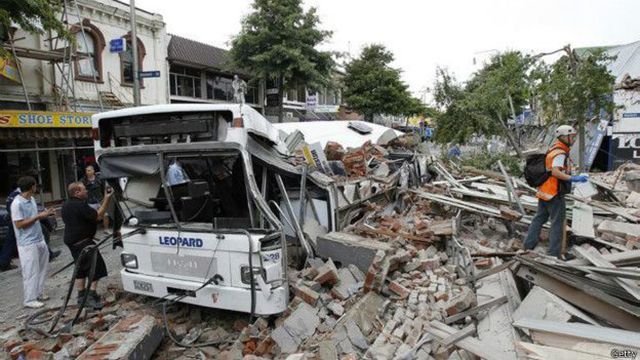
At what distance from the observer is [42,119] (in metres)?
10.2

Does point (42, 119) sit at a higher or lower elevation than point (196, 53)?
lower

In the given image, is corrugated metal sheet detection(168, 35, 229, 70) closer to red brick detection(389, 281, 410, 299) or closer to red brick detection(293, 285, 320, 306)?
red brick detection(293, 285, 320, 306)

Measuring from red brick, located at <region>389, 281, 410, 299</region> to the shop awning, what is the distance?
9844 millimetres

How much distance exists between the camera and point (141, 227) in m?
4.61

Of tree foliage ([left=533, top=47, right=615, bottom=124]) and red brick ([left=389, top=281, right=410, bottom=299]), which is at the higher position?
tree foliage ([left=533, top=47, right=615, bottom=124])

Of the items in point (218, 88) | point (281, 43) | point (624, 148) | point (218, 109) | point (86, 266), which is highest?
point (281, 43)

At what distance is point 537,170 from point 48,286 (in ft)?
25.3

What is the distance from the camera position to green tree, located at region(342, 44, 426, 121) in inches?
1131

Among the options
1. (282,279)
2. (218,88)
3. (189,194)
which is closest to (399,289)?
(282,279)

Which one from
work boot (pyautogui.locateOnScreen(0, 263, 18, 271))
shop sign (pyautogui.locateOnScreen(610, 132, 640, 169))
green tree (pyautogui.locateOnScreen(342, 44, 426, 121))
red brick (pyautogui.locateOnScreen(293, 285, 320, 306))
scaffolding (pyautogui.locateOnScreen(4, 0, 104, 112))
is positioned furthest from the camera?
green tree (pyautogui.locateOnScreen(342, 44, 426, 121))

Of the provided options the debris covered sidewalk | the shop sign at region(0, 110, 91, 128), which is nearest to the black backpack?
the debris covered sidewalk

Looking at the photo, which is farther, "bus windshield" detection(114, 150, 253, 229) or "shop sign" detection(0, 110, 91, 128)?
"shop sign" detection(0, 110, 91, 128)

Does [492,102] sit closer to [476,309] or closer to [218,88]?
[476,309]

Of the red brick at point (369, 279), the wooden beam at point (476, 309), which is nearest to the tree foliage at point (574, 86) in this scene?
the wooden beam at point (476, 309)
